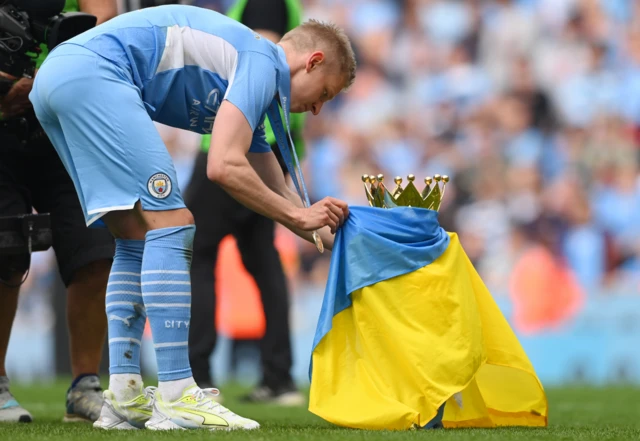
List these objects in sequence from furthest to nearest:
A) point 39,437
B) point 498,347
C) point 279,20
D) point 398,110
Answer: point 398,110, point 279,20, point 498,347, point 39,437

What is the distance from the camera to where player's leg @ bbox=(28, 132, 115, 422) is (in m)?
3.82

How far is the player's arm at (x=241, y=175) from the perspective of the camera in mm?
2971

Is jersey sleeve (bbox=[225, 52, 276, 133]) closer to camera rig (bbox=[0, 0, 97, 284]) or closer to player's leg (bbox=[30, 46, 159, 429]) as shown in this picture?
player's leg (bbox=[30, 46, 159, 429])

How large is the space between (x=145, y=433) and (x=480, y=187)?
6.77 metres

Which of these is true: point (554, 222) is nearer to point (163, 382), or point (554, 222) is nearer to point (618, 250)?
point (618, 250)

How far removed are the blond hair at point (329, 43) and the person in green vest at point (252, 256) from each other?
1.63m

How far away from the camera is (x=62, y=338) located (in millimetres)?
8102

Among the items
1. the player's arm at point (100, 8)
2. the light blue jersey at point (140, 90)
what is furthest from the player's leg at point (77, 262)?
the light blue jersey at point (140, 90)

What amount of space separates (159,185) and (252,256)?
2278mm

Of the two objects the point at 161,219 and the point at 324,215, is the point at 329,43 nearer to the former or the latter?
the point at 324,215

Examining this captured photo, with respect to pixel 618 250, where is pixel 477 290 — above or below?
above

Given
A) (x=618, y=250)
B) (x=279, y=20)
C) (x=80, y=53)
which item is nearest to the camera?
(x=80, y=53)

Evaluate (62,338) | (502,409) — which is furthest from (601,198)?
(502,409)

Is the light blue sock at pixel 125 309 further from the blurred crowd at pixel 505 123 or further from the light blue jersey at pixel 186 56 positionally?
the blurred crowd at pixel 505 123
